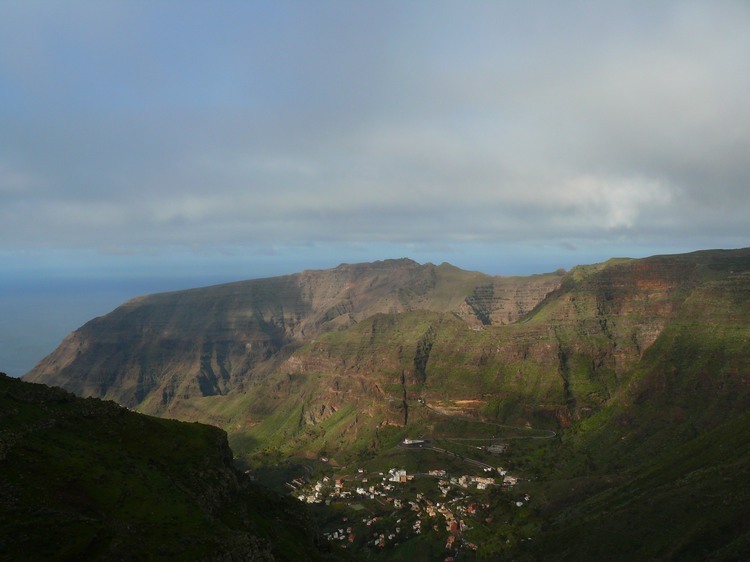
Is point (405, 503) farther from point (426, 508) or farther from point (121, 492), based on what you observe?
point (121, 492)

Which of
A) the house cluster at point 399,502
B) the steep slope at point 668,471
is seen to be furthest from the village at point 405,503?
the steep slope at point 668,471

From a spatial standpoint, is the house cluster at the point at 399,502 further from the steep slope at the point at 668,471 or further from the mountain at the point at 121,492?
the mountain at the point at 121,492

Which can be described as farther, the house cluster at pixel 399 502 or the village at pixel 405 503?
the house cluster at pixel 399 502

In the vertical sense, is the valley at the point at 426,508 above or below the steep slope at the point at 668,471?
below

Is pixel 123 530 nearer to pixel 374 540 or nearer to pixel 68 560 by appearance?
pixel 68 560

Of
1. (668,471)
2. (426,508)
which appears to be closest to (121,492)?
(426,508)

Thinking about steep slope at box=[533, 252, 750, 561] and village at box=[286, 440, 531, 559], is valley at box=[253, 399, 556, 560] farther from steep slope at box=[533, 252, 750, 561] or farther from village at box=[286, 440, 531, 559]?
steep slope at box=[533, 252, 750, 561]

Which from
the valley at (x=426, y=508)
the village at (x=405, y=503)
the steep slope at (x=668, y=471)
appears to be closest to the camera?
the steep slope at (x=668, y=471)
